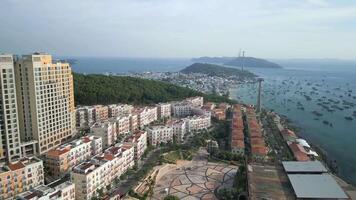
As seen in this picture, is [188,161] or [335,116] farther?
[335,116]

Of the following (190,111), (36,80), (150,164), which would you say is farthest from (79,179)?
(190,111)

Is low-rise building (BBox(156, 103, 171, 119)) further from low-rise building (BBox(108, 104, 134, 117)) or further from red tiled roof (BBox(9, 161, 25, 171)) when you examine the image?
red tiled roof (BBox(9, 161, 25, 171))

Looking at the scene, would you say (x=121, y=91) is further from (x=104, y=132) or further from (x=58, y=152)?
(x=58, y=152)

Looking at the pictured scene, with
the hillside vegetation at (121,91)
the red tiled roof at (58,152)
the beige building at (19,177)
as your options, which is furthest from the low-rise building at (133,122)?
the beige building at (19,177)

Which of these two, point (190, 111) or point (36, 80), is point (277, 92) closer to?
point (190, 111)

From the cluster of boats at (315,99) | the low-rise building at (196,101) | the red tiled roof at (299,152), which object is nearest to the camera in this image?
the red tiled roof at (299,152)

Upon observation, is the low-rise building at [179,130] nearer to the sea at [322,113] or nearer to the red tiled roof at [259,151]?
the red tiled roof at [259,151]

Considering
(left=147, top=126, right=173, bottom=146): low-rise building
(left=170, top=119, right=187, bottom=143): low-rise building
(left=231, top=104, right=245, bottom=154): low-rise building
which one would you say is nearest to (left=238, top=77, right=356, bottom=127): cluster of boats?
(left=231, top=104, right=245, bottom=154): low-rise building
